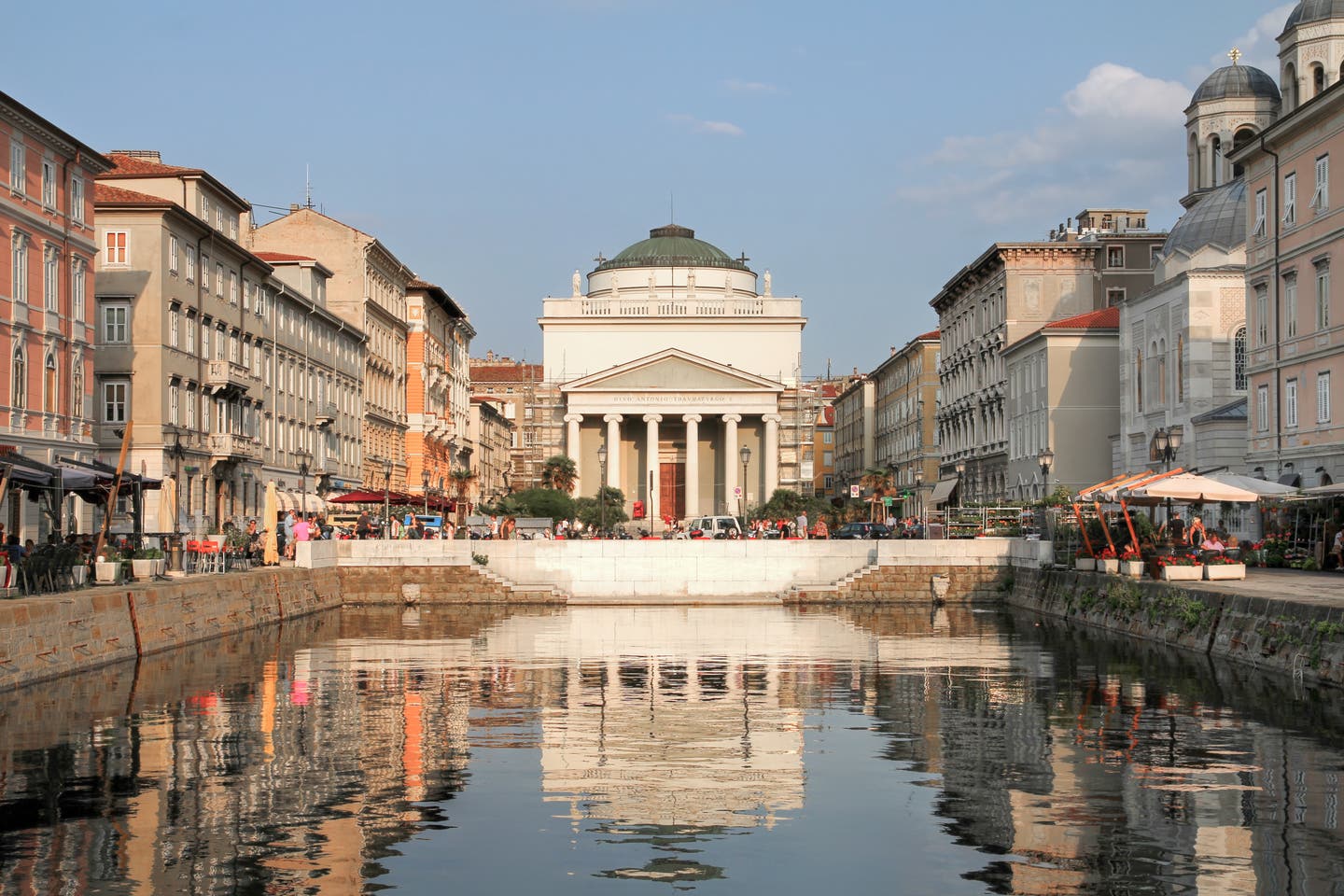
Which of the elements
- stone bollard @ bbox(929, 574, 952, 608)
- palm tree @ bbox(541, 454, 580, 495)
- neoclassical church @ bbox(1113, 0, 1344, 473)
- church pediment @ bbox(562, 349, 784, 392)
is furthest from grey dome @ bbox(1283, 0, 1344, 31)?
palm tree @ bbox(541, 454, 580, 495)

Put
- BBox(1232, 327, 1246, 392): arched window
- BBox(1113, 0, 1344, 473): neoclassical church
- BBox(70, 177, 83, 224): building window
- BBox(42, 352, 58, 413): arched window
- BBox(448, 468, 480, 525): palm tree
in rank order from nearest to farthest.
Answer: BBox(42, 352, 58, 413): arched window, BBox(70, 177, 83, 224): building window, BBox(1113, 0, 1344, 473): neoclassical church, BBox(1232, 327, 1246, 392): arched window, BBox(448, 468, 480, 525): palm tree

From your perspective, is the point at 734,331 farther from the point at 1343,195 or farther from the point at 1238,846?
the point at 1238,846

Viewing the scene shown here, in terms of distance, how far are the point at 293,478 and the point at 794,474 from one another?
147 ft

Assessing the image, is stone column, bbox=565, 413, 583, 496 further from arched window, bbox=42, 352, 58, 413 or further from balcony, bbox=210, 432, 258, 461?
arched window, bbox=42, 352, 58, 413

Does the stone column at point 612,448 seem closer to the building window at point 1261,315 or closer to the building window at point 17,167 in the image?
the building window at point 1261,315

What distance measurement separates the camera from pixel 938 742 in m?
20.6

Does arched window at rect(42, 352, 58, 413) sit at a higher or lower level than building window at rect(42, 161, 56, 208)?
lower

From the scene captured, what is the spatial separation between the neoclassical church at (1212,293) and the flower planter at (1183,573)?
708 inches

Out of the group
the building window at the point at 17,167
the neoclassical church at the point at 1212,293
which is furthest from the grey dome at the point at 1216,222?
the building window at the point at 17,167

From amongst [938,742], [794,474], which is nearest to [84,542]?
[938,742]

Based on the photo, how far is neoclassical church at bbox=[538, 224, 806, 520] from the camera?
109 metres

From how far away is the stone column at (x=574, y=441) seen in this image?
10931 centimetres

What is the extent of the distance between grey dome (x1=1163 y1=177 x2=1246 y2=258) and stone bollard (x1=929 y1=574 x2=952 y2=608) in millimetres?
19844

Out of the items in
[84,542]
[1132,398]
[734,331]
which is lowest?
[84,542]
